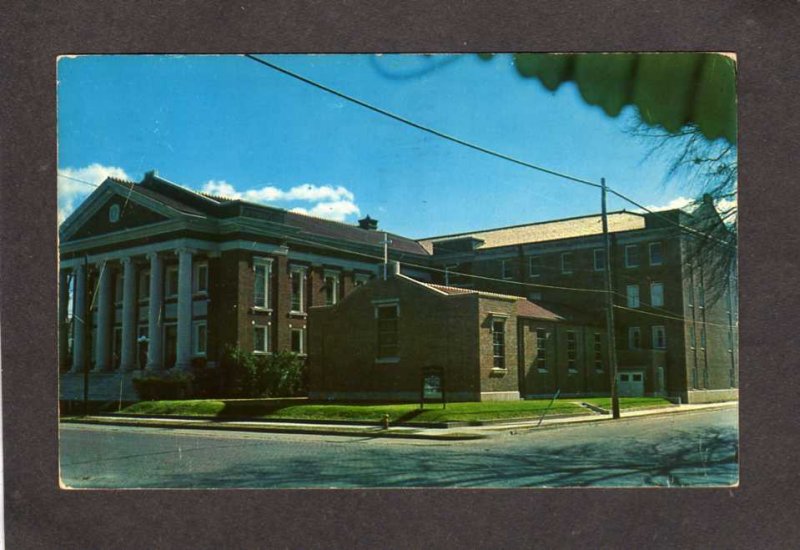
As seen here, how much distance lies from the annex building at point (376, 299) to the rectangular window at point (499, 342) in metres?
0.01

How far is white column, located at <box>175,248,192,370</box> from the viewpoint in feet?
27.3

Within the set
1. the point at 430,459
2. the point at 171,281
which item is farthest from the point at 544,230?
the point at 171,281

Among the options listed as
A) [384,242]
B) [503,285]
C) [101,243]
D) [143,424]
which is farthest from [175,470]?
[503,285]

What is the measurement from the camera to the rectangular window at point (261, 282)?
27.8 feet

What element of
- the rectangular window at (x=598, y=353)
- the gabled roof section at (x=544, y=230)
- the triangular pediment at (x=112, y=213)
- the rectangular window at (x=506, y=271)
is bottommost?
the rectangular window at (x=598, y=353)

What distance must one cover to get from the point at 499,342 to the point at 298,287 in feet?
7.17

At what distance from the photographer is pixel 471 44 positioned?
279 inches

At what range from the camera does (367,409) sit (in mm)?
8562

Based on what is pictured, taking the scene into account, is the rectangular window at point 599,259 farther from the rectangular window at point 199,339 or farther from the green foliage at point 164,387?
the green foliage at point 164,387

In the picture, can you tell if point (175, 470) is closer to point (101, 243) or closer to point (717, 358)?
point (101, 243)

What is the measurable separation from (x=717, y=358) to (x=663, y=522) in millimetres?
1628

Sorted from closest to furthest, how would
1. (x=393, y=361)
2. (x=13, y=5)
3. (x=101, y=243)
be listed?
(x=13, y=5), (x=101, y=243), (x=393, y=361)

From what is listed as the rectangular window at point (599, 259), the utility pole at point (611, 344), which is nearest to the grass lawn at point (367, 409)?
the utility pole at point (611, 344)

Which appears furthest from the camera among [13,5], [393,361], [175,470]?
[393,361]
